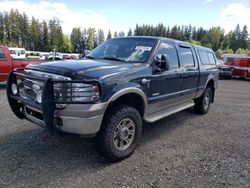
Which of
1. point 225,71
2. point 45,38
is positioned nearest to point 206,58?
point 225,71

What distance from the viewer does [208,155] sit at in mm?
3967

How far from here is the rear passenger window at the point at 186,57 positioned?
205 inches

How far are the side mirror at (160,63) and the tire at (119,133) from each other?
93 centimetres

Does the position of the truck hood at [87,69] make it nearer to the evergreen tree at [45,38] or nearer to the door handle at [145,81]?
the door handle at [145,81]

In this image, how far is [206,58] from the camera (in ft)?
21.9

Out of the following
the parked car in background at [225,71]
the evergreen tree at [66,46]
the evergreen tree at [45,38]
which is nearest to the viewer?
the parked car in background at [225,71]

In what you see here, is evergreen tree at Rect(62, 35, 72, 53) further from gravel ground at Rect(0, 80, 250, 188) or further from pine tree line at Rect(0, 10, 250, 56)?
gravel ground at Rect(0, 80, 250, 188)

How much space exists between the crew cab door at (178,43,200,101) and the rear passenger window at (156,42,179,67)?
25 centimetres

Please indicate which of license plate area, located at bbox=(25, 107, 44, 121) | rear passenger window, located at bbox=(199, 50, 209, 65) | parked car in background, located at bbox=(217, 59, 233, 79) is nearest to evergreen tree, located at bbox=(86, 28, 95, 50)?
parked car in background, located at bbox=(217, 59, 233, 79)

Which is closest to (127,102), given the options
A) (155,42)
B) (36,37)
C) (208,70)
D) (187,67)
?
(155,42)

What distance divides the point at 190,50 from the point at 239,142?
7.96 feet

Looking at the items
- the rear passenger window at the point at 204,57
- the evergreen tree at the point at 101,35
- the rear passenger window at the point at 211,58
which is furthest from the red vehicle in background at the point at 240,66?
the evergreen tree at the point at 101,35

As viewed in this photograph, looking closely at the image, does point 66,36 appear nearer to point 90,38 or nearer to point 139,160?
point 90,38

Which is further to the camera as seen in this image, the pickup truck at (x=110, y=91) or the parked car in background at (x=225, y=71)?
the parked car in background at (x=225, y=71)
